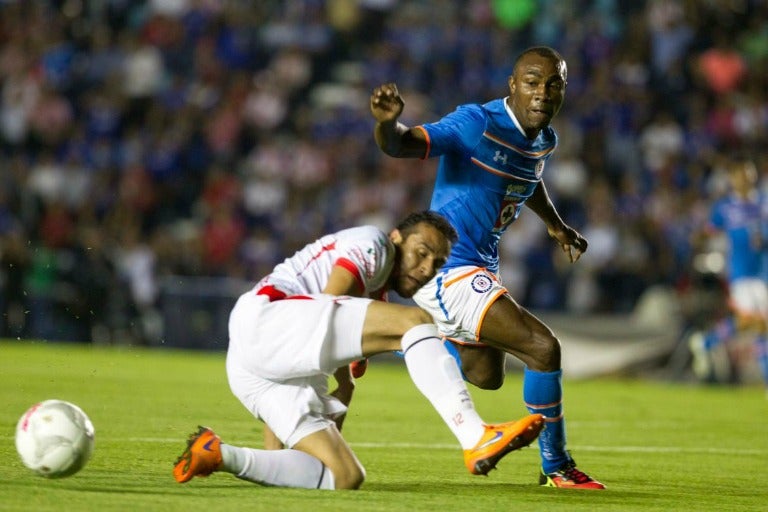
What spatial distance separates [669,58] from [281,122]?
6142 millimetres

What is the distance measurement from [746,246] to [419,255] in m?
9.25

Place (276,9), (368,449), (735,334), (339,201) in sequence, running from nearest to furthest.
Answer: (368,449) → (735,334) → (339,201) → (276,9)

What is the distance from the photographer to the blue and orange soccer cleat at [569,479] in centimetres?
664

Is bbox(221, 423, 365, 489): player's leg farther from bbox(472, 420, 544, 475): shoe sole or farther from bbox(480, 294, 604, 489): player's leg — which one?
bbox(480, 294, 604, 489): player's leg

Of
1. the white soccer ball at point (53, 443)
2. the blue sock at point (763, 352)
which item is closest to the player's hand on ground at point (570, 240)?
the white soccer ball at point (53, 443)

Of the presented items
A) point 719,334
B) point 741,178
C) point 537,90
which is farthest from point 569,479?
point 719,334

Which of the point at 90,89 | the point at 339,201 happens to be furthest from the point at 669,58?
the point at 90,89

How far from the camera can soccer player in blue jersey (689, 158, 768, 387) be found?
14.4 meters

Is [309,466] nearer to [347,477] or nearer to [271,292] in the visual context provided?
[347,477]

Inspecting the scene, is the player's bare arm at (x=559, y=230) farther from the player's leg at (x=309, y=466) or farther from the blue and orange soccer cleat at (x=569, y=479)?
the player's leg at (x=309, y=466)

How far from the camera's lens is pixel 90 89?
2131 centimetres

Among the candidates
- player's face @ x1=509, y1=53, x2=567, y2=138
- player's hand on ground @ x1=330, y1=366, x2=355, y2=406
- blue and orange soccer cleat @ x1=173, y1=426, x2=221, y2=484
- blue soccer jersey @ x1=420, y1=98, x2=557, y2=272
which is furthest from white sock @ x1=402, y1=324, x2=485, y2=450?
player's face @ x1=509, y1=53, x2=567, y2=138

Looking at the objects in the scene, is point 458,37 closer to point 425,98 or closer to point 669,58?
point 425,98

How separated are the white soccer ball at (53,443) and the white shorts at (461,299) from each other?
85.2 inches
